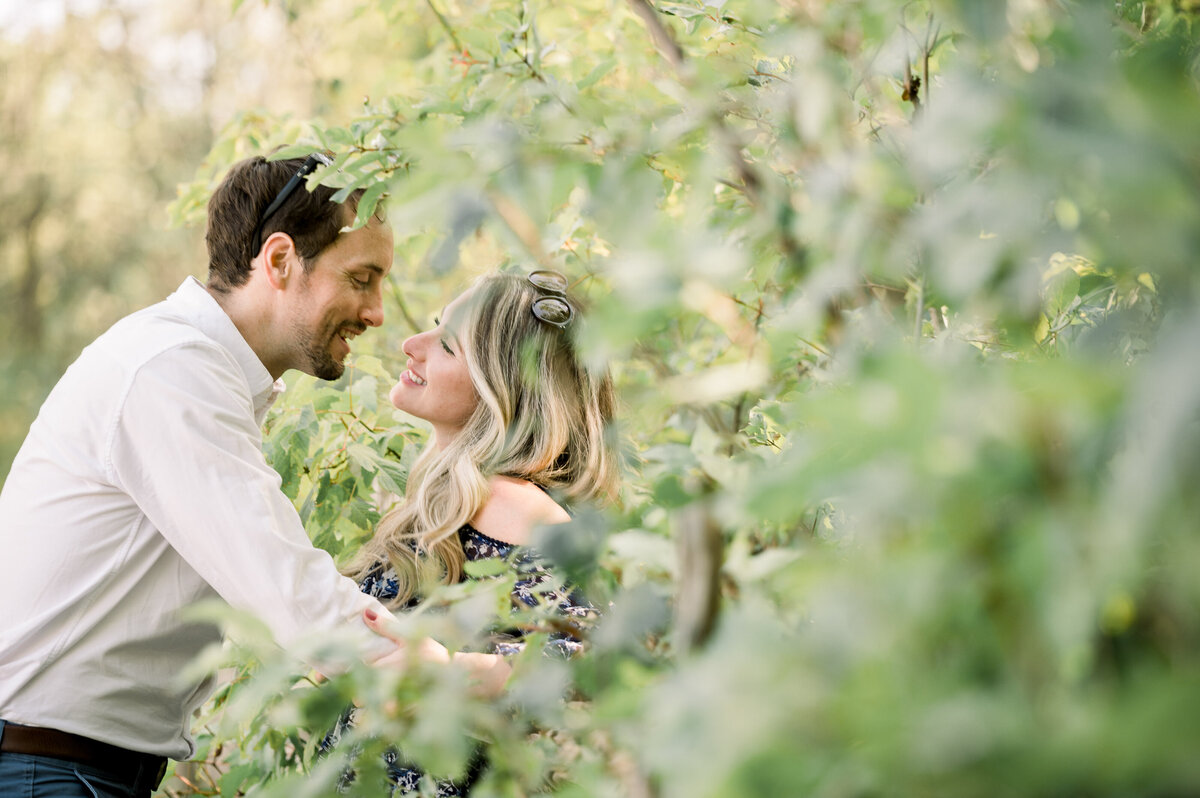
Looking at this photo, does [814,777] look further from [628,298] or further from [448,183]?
[448,183]

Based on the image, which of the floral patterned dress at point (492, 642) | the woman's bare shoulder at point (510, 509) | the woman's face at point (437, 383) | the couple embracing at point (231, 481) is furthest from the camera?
the woman's face at point (437, 383)

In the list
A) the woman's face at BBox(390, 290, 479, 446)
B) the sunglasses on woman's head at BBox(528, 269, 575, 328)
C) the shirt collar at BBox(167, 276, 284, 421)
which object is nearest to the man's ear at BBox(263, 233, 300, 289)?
the shirt collar at BBox(167, 276, 284, 421)

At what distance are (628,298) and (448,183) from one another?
0.22 metres

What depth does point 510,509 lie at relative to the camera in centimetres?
217

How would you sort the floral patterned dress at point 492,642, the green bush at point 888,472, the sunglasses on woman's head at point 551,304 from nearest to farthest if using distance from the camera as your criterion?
the green bush at point 888,472 < the floral patterned dress at point 492,642 < the sunglasses on woman's head at point 551,304

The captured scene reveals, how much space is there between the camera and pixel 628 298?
59 centimetres

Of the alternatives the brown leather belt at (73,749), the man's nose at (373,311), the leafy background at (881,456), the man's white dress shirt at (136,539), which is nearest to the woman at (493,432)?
the man's nose at (373,311)

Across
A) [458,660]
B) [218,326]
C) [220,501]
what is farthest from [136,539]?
[458,660]

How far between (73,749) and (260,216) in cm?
125

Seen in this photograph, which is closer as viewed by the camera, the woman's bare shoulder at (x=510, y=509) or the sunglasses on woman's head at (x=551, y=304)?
the woman's bare shoulder at (x=510, y=509)

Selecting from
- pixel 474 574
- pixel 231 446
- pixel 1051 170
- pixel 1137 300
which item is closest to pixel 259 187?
pixel 231 446

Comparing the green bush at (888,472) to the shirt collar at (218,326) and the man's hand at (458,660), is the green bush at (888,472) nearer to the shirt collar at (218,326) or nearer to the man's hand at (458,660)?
the man's hand at (458,660)

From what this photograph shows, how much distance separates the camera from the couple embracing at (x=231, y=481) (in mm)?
1680

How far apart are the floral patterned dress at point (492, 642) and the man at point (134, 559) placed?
248 mm
